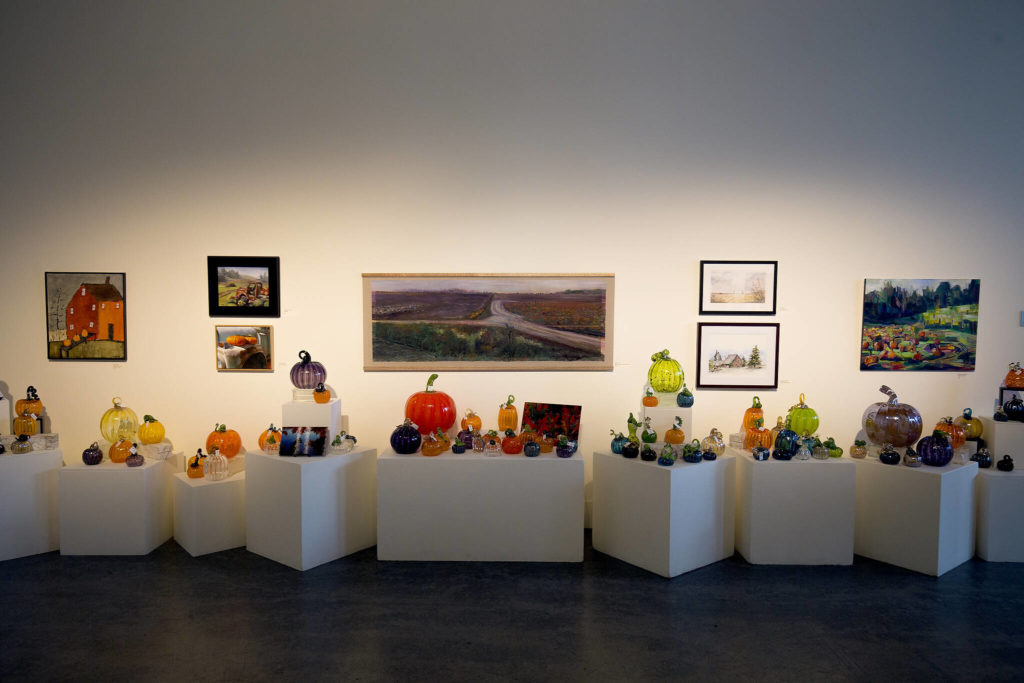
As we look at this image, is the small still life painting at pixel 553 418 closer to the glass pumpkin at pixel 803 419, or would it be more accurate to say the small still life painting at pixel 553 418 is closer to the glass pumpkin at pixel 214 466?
the glass pumpkin at pixel 803 419

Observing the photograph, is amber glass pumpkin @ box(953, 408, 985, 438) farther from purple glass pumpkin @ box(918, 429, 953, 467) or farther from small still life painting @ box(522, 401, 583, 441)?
small still life painting @ box(522, 401, 583, 441)

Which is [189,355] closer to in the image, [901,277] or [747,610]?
[747,610]

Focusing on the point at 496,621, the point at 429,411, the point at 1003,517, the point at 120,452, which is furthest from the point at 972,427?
the point at 120,452

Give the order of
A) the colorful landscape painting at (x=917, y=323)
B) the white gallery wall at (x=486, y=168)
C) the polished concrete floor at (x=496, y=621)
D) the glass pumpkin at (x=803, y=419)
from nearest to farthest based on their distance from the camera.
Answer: the polished concrete floor at (x=496, y=621) → the glass pumpkin at (x=803, y=419) → the white gallery wall at (x=486, y=168) → the colorful landscape painting at (x=917, y=323)

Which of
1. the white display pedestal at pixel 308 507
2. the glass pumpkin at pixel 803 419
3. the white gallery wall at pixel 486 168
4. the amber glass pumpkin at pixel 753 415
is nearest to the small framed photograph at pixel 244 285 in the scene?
the white gallery wall at pixel 486 168

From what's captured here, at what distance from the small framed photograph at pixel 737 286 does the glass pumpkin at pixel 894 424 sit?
106 centimetres

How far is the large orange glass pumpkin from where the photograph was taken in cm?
436

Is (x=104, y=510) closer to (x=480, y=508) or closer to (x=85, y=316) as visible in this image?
(x=85, y=316)

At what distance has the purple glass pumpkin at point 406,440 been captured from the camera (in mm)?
4121

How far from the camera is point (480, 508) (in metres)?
4.08

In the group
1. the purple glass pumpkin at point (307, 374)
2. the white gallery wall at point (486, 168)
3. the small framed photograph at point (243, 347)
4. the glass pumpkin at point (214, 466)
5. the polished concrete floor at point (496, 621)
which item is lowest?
the polished concrete floor at point (496, 621)

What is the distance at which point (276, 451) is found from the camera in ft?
13.8

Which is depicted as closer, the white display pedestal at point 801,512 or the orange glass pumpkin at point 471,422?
the white display pedestal at point 801,512

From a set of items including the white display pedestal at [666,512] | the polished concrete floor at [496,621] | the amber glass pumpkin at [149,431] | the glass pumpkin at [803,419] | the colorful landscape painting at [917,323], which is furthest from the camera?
the colorful landscape painting at [917,323]
